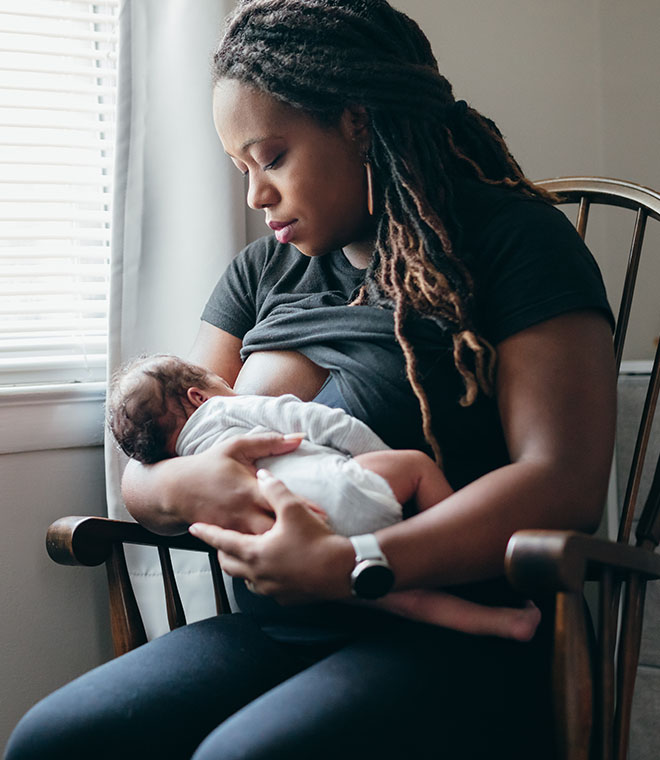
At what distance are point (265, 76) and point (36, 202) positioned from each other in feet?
2.31

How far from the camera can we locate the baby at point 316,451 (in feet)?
3.24

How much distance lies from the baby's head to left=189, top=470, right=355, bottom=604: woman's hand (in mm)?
242

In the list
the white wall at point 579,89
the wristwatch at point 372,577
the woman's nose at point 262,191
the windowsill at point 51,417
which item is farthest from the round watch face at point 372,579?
the white wall at point 579,89

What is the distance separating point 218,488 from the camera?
1073mm

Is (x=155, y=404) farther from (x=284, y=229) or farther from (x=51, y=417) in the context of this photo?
(x=51, y=417)

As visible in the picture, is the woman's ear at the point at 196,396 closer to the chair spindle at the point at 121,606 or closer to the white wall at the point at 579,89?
the chair spindle at the point at 121,606

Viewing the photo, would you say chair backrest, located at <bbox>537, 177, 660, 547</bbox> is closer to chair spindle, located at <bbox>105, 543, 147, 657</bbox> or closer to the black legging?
→ the black legging

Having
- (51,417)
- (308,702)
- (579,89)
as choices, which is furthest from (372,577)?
(579,89)

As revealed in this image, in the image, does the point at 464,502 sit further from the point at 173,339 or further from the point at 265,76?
the point at 173,339

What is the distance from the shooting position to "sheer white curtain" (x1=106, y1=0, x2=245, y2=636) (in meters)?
1.60

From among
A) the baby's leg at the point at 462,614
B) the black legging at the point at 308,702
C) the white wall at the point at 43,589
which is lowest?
the white wall at the point at 43,589

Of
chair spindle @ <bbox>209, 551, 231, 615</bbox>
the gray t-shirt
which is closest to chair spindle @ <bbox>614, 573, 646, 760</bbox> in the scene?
the gray t-shirt

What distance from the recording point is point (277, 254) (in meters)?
1.45

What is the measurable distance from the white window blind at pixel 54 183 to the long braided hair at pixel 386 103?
0.57m
